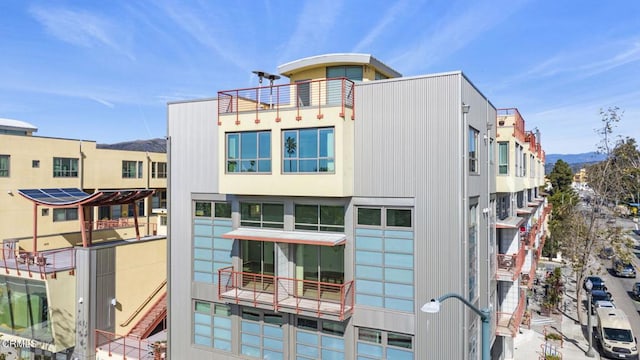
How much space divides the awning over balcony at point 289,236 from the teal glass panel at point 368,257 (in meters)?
0.71

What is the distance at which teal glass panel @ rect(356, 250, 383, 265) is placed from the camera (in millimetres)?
14234

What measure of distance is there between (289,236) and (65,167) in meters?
27.8

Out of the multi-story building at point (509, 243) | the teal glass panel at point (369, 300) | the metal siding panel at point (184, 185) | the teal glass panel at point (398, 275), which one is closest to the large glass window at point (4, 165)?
the metal siding panel at point (184, 185)

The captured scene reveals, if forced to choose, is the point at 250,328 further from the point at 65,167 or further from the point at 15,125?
the point at 15,125

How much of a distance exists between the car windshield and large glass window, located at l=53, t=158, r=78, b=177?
39.2 m

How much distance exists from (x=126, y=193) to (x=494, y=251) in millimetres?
17943

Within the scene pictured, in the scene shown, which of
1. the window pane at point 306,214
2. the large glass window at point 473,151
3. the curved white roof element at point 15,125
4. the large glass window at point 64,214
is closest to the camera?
the large glass window at point 473,151

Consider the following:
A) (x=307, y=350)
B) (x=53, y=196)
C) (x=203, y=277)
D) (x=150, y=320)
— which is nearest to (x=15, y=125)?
(x=53, y=196)

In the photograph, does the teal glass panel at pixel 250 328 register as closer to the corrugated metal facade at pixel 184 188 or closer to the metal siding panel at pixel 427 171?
the corrugated metal facade at pixel 184 188

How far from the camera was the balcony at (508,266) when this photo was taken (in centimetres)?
1930

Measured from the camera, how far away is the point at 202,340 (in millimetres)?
17406

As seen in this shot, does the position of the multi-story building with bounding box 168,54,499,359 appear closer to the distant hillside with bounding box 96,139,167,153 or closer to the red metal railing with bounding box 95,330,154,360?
the red metal railing with bounding box 95,330,154,360

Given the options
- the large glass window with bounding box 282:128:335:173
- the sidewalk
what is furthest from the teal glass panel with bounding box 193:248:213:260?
the sidewalk

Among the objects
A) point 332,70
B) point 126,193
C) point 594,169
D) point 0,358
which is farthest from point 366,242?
point 594,169
